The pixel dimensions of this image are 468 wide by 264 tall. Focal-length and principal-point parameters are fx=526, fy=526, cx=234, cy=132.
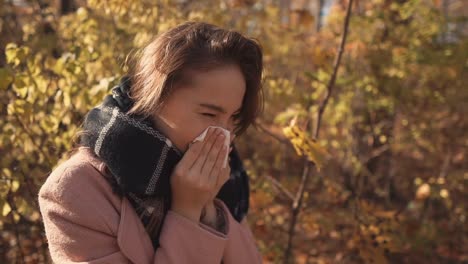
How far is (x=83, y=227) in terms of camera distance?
60.2 inches

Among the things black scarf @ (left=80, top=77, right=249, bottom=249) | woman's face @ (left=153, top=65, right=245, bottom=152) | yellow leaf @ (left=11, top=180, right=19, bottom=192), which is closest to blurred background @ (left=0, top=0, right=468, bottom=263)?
yellow leaf @ (left=11, top=180, right=19, bottom=192)

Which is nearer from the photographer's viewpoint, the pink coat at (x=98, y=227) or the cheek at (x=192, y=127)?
the pink coat at (x=98, y=227)

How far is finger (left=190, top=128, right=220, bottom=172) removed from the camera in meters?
1.68

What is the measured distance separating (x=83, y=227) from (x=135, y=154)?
267mm

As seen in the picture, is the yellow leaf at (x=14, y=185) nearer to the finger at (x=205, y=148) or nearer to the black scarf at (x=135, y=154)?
the black scarf at (x=135, y=154)

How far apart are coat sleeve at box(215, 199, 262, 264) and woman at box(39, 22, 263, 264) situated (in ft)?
0.33

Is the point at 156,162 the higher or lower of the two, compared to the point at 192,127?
lower

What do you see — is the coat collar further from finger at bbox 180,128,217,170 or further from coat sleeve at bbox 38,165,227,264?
finger at bbox 180,128,217,170

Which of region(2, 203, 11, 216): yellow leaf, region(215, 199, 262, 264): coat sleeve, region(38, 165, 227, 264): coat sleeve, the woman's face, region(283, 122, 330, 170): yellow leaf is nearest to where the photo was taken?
region(38, 165, 227, 264): coat sleeve

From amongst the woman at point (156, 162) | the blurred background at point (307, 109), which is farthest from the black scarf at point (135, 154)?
the blurred background at point (307, 109)

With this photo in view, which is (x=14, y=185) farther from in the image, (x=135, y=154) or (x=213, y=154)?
(x=213, y=154)

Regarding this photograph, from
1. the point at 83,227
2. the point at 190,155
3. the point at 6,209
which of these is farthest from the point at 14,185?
the point at 190,155

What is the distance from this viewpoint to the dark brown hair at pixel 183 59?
1654 mm

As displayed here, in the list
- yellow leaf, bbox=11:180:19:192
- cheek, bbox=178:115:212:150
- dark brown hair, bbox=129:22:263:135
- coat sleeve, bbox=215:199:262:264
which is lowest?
yellow leaf, bbox=11:180:19:192
